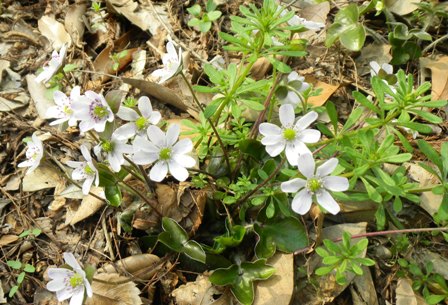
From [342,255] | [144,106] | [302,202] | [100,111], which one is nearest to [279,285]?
[342,255]

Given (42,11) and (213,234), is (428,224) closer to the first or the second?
(213,234)

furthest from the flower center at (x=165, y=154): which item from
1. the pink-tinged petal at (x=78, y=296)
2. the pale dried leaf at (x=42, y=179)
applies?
the pale dried leaf at (x=42, y=179)

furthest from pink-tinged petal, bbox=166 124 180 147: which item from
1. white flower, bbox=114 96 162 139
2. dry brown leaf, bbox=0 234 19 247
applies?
dry brown leaf, bbox=0 234 19 247

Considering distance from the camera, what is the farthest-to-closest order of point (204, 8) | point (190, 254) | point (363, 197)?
point (204, 8) → point (190, 254) → point (363, 197)

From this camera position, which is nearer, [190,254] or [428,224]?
[190,254]

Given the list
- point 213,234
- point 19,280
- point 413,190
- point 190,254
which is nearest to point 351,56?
point 413,190

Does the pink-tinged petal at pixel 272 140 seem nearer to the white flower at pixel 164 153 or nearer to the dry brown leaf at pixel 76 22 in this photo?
the white flower at pixel 164 153

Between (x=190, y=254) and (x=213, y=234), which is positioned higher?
(x=190, y=254)
